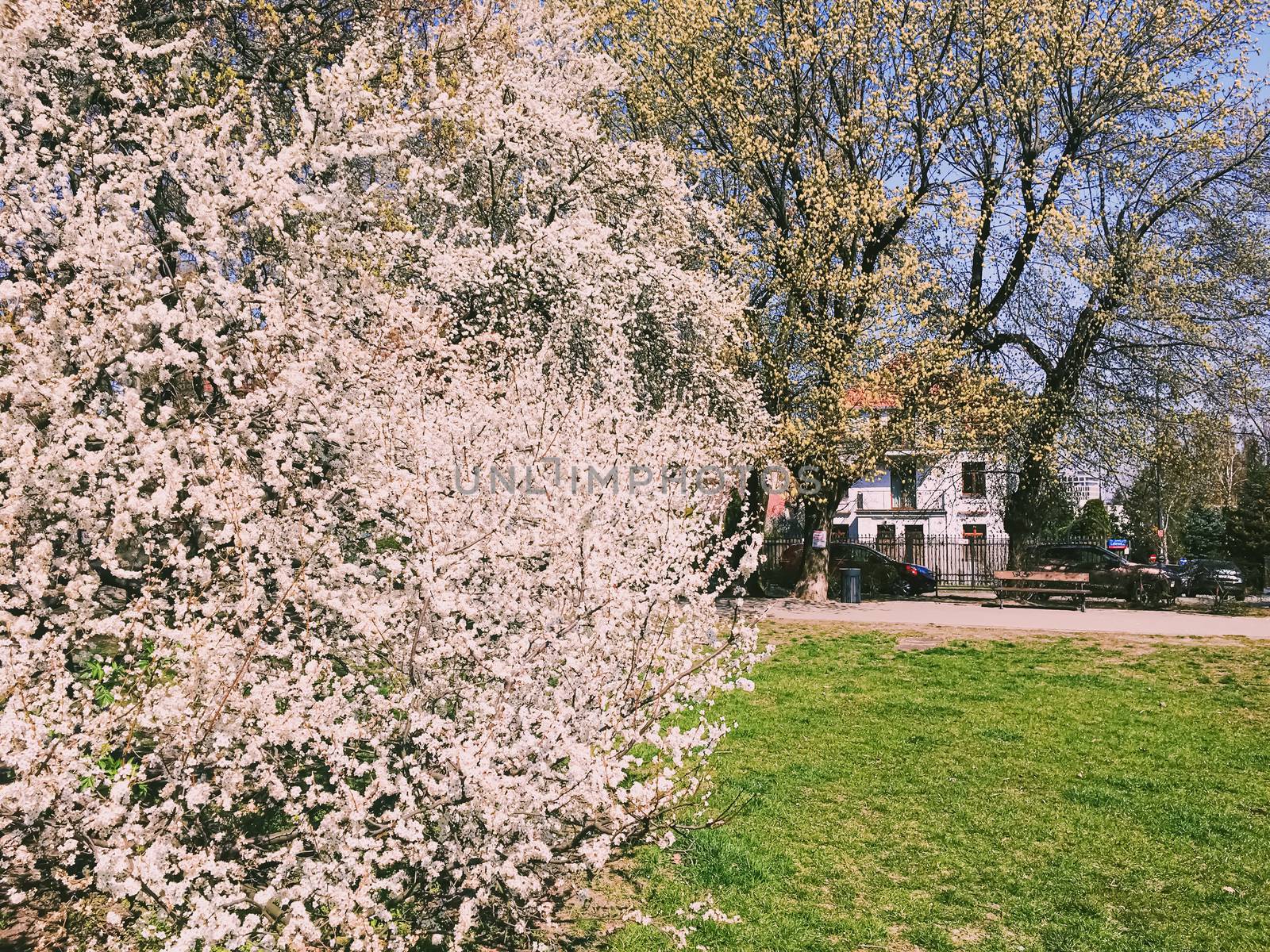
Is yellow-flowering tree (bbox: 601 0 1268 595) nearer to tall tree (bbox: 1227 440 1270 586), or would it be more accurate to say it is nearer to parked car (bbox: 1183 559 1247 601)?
parked car (bbox: 1183 559 1247 601)

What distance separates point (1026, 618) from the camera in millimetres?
18391

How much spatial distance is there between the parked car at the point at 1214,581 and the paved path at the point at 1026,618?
3870mm

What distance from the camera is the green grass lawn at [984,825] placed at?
4766mm

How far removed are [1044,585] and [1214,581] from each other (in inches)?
204

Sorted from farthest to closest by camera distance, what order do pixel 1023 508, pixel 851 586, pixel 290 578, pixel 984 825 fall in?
1. pixel 1023 508
2. pixel 851 586
3. pixel 984 825
4. pixel 290 578

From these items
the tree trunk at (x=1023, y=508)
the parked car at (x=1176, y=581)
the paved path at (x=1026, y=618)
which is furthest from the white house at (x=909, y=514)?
the paved path at (x=1026, y=618)

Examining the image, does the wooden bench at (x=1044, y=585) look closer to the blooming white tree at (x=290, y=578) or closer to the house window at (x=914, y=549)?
the house window at (x=914, y=549)

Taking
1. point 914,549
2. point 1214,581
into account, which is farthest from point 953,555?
point 1214,581

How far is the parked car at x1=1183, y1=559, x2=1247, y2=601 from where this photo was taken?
882 inches

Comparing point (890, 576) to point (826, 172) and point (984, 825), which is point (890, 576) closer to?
point (826, 172)

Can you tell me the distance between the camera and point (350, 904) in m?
3.25

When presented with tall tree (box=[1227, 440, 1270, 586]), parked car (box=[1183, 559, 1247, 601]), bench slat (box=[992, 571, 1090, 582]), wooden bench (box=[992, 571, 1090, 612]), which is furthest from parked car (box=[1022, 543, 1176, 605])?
tall tree (box=[1227, 440, 1270, 586])

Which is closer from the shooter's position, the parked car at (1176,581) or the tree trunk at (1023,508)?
the parked car at (1176,581)

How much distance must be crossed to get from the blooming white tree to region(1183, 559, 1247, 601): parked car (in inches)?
864
